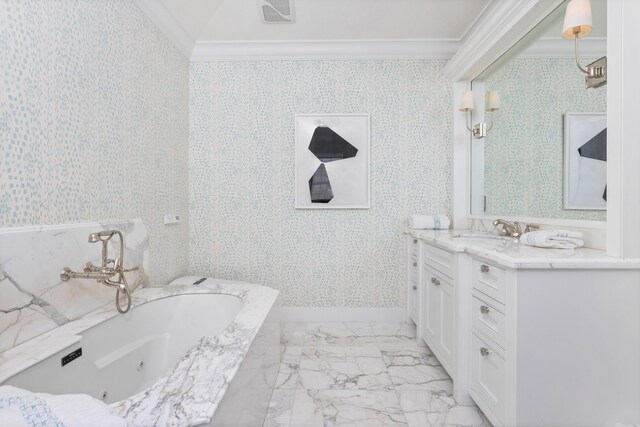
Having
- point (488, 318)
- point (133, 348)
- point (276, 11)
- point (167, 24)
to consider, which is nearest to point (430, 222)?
point (488, 318)

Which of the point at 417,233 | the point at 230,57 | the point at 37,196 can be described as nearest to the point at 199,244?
the point at 37,196

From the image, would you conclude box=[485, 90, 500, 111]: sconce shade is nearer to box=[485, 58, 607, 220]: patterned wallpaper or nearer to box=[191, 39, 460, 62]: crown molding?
box=[485, 58, 607, 220]: patterned wallpaper

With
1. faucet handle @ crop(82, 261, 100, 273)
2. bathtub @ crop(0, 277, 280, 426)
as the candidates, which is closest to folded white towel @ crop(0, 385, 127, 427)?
bathtub @ crop(0, 277, 280, 426)

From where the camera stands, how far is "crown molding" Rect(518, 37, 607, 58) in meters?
1.32

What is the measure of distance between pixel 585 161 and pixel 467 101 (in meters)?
1.06

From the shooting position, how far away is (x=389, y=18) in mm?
2246

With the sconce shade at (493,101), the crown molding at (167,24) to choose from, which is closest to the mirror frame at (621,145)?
the sconce shade at (493,101)

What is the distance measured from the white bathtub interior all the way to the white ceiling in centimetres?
204

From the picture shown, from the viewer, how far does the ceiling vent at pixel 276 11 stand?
2.06 metres

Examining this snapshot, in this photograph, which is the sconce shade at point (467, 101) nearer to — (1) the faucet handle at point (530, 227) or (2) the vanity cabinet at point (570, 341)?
(1) the faucet handle at point (530, 227)

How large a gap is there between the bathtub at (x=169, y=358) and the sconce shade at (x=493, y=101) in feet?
6.73

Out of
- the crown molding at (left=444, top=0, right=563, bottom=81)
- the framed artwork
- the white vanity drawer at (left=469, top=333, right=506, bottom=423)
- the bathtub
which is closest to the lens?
the bathtub

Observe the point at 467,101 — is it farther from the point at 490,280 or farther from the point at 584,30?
the point at 490,280

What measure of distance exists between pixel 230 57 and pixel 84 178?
168cm
